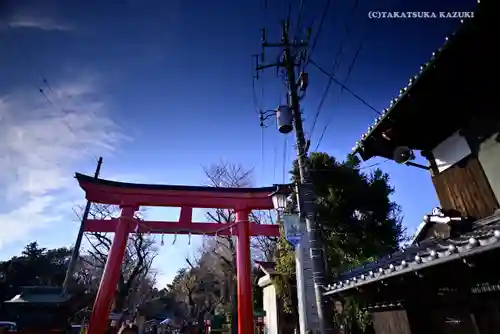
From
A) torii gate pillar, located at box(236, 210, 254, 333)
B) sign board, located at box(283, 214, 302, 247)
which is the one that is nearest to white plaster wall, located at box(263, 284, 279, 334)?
torii gate pillar, located at box(236, 210, 254, 333)

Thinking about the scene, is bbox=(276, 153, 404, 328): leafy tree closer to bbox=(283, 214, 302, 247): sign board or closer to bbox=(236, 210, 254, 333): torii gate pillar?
bbox=(236, 210, 254, 333): torii gate pillar

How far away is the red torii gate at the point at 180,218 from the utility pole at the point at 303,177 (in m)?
3.96

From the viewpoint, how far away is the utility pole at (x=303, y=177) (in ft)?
20.6

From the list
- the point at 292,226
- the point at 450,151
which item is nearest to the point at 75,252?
the point at 292,226

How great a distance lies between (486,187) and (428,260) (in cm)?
305

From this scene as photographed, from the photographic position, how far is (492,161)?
5125 mm

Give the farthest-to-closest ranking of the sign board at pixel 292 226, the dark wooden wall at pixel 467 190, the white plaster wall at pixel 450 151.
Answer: the sign board at pixel 292 226 < the white plaster wall at pixel 450 151 < the dark wooden wall at pixel 467 190

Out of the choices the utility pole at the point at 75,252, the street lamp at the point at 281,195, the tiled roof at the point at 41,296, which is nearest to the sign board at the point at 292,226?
the street lamp at the point at 281,195

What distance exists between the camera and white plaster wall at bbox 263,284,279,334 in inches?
632

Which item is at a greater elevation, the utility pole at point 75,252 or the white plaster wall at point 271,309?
the utility pole at point 75,252

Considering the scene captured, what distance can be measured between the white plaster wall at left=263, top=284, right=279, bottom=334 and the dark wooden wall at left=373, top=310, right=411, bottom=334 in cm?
1181

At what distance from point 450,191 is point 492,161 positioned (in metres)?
1.30

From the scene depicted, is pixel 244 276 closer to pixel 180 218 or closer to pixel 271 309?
pixel 180 218

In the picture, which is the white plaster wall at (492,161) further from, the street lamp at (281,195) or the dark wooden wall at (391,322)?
the street lamp at (281,195)
